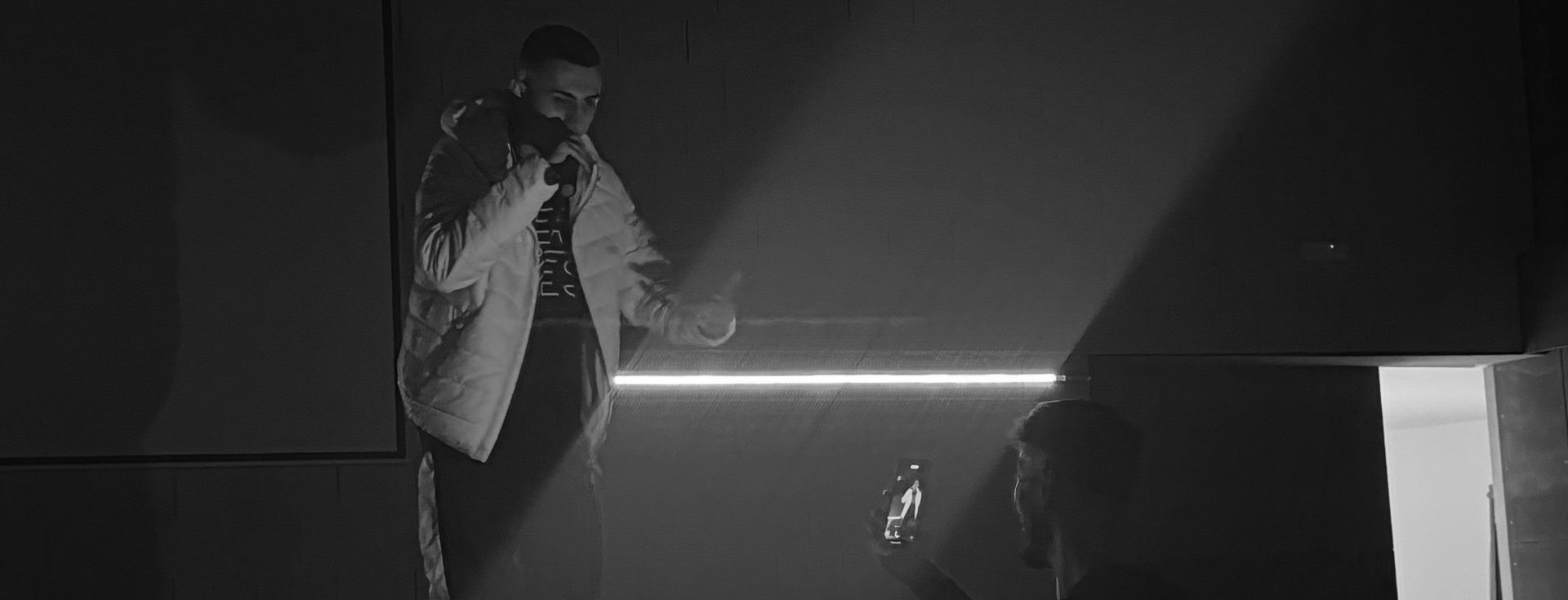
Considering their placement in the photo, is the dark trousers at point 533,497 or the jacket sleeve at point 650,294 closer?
the dark trousers at point 533,497

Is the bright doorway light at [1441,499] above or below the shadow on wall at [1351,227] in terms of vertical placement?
below

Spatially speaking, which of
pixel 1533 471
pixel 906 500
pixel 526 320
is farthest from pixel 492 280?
pixel 1533 471

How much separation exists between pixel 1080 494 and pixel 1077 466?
5cm

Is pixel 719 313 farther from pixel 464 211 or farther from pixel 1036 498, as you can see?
pixel 1036 498

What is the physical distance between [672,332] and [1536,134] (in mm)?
2431

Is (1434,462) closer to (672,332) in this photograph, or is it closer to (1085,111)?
(1085,111)

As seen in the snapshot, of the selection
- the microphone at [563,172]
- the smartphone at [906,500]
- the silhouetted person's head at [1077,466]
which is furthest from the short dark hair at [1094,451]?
the microphone at [563,172]

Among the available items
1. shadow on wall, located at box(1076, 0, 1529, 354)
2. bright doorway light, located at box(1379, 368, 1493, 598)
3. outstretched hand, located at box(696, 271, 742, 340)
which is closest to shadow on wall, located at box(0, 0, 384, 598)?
outstretched hand, located at box(696, 271, 742, 340)

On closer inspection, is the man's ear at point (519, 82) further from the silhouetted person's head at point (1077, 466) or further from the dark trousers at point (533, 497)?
the silhouetted person's head at point (1077, 466)

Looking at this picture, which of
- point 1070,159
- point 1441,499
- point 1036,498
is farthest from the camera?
point 1441,499

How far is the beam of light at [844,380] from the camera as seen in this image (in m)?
3.46

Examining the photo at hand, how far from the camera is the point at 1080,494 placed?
241cm

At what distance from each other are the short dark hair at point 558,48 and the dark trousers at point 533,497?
25.7 inches

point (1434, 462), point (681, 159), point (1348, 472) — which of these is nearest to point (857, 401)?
point (681, 159)
